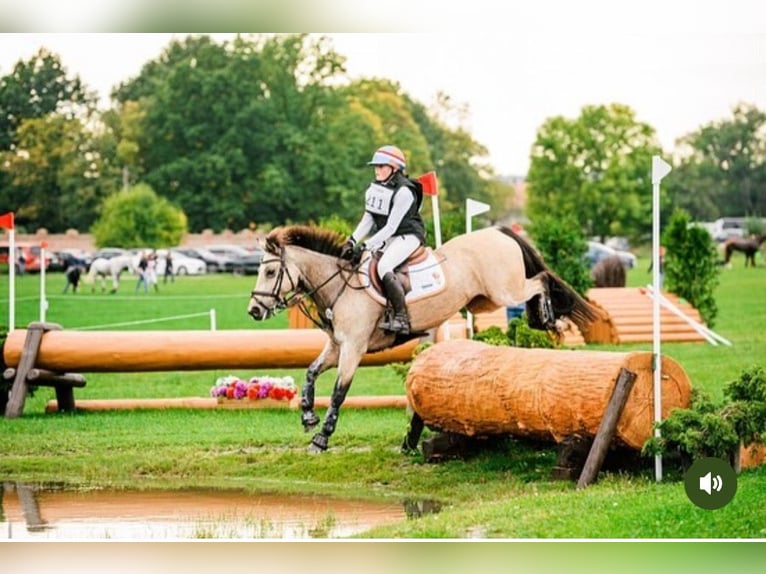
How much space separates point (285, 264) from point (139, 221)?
26.8ft

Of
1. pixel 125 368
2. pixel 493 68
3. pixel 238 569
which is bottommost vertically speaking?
pixel 238 569

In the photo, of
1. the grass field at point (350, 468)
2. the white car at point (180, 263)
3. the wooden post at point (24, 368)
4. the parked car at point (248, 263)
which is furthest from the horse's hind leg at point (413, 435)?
the white car at point (180, 263)

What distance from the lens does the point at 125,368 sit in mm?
9398

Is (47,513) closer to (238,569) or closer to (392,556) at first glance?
(238,569)

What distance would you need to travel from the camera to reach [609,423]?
285 inches

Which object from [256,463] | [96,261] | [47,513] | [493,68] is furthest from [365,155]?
[47,513]

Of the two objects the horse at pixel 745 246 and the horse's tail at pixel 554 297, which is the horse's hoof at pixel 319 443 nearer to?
the horse's tail at pixel 554 297

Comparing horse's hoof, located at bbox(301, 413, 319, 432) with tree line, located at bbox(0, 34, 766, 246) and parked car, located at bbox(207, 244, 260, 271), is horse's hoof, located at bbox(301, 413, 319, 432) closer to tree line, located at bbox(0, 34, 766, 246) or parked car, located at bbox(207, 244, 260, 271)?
tree line, located at bbox(0, 34, 766, 246)

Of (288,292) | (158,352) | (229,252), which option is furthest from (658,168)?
(229,252)

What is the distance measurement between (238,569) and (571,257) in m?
7.48

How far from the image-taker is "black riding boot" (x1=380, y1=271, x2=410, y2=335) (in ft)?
24.5

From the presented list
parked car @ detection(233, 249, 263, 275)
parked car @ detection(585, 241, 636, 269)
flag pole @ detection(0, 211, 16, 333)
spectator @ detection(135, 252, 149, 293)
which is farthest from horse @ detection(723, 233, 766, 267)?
flag pole @ detection(0, 211, 16, 333)

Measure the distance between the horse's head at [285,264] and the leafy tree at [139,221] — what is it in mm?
4782

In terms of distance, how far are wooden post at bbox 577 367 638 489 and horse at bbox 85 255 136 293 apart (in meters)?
5.28
